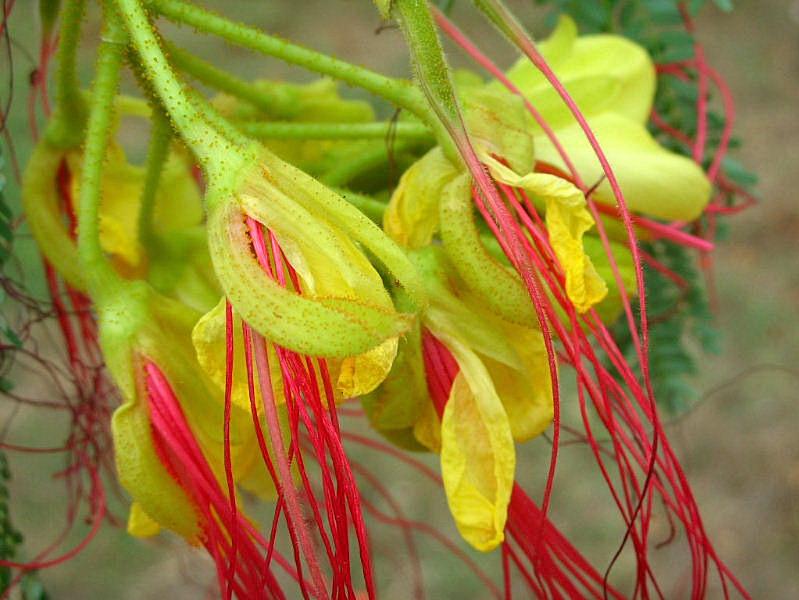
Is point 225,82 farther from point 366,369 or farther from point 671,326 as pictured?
point 671,326

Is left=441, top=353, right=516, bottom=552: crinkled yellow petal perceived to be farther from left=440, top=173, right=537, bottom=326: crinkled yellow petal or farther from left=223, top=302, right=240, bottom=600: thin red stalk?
left=223, top=302, right=240, bottom=600: thin red stalk

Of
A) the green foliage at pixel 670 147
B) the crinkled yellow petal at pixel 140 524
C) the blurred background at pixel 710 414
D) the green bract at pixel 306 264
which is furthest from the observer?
the blurred background at pixel 710 414

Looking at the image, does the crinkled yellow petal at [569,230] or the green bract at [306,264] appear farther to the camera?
the crinkled yellow petal at [569,230]

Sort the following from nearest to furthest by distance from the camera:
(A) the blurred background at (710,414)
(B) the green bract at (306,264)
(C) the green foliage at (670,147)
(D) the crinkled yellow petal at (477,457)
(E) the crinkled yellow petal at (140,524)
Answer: (B) the green bract at (306,264) → (D) the crinkled yellow petal at (477,457) → (E) the crinkled yellow petal at (140,524) → (C) the green foliage at (670,147) → (A) the blurred background at (710,414)

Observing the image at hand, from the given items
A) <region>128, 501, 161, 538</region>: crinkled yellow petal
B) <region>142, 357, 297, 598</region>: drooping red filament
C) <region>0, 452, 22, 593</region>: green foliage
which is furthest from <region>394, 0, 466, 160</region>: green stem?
<region>0, 452, 22, 593</region>: green foliage

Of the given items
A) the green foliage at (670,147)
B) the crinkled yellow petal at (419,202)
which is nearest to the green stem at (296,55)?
the crinkled yellow petal at (419,202)

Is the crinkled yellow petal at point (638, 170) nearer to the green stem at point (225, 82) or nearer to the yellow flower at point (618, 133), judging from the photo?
the yellow flower at point (618, 133)

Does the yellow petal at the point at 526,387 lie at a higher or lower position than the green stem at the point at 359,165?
lower

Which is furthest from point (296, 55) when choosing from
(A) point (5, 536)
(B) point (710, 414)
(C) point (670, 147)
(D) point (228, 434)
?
(B) point (710, 414)
